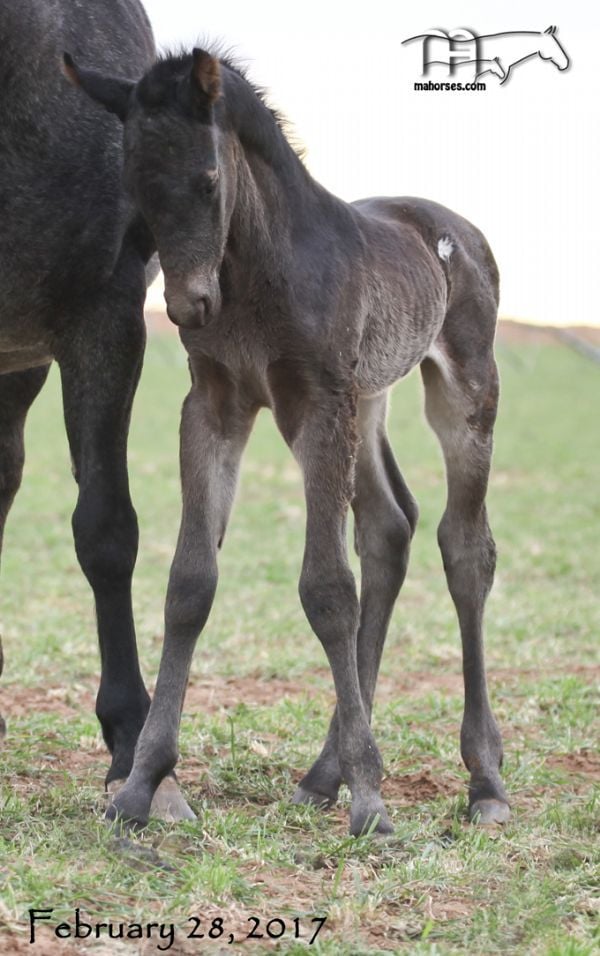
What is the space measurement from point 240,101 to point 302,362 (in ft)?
2.70

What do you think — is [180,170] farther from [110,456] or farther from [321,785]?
[321,785]

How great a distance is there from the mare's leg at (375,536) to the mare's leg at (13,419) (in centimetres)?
140

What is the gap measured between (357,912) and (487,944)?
345mm

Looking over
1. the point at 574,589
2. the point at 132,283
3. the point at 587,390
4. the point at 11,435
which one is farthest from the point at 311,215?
the point at 587,390

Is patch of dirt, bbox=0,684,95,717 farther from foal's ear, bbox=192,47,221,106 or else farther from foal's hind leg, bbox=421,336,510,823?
foal's ear, bbox=192,47,221,106

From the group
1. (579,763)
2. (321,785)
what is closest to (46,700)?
(321,785)

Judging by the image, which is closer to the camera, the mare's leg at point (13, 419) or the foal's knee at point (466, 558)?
the foal's knee at point (466, 558)

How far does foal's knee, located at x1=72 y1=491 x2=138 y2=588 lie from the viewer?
4934 mm

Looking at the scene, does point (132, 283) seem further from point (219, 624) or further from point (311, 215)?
point (219, 624)

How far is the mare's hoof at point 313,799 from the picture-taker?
16.2 ft

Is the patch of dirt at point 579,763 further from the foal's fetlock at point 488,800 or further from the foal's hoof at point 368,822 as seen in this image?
the foal's hoof at point 368,822

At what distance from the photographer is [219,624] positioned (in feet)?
30.7

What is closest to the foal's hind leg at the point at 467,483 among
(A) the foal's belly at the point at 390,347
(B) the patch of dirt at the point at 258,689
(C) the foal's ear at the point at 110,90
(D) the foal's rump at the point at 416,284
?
(D) the foal's rump at the point at 416,284

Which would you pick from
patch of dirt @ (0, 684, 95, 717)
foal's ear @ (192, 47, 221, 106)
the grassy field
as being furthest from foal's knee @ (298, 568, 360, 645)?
patch of dirt @ (0, 684, 95, 717)
